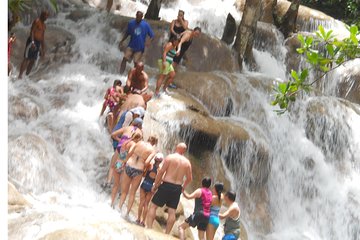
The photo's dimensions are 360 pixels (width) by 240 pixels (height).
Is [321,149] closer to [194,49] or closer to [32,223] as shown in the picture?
[194,49]

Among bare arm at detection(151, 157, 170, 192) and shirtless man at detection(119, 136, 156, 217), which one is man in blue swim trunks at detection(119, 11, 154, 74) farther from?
bare arm at detection(151, 157, 170, 192)

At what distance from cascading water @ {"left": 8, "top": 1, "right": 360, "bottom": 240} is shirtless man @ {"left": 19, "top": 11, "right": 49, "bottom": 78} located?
1.51ft

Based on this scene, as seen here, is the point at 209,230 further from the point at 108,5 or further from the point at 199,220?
the point at 108,5

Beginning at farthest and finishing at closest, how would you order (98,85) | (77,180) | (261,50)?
(261,50) < (98,85) < (77,180)

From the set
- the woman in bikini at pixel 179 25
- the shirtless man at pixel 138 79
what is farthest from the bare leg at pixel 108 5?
the shirtless man at pixel 138 79

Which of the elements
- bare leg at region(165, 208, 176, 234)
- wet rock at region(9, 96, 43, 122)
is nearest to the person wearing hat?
bare leg at region(165, 208, 176, 234)

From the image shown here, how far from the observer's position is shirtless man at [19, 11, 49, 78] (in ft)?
43.6

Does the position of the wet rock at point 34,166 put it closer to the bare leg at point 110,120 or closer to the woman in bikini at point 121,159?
the woman in bikini at point 121,159

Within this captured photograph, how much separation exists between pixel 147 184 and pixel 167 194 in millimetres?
340

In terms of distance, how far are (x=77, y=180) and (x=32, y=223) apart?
294cm

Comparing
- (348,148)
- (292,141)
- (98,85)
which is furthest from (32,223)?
(348,148)

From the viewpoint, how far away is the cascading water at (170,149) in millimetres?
9531

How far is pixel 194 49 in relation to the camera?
54.4 ft

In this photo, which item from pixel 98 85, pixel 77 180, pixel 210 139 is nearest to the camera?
pixel 77 180
